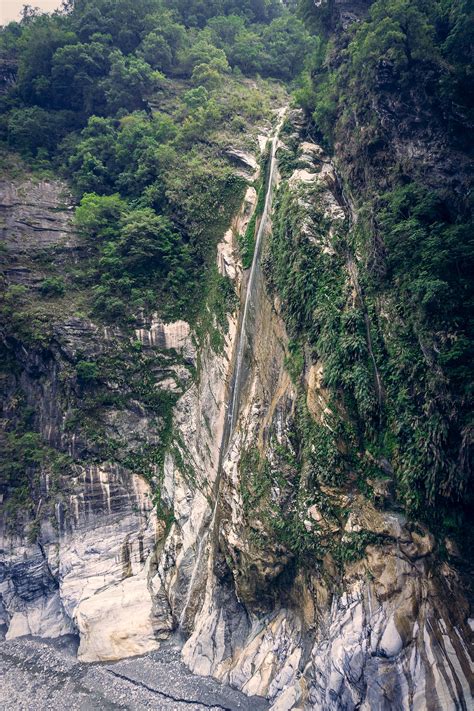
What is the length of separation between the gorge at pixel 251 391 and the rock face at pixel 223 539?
9cm

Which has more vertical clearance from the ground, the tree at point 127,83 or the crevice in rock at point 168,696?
the tree at point 127,83

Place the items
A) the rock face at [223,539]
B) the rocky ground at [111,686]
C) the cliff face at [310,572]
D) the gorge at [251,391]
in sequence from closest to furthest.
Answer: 1. the cliff face at [310,572]
2. the rock face at [223,539]
3. the gorge at [251,391]
4. the rocky ground at [111,686]

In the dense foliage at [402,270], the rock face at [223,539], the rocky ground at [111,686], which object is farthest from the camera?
the rocky ground at [111,686]

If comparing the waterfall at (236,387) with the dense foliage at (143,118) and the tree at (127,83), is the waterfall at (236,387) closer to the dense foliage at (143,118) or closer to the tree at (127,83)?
the dense foliage at (143,118)

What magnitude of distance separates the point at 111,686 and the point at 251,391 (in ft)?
40.4

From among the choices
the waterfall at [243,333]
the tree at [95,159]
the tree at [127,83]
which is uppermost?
the tree at [127,83]

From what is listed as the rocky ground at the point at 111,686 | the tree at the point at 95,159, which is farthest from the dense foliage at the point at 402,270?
the tree at the point at 95,159

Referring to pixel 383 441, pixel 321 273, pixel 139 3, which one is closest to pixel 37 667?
pixel 383 441

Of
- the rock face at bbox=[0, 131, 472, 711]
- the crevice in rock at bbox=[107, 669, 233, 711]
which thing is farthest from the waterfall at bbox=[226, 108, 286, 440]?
the crevice in rock at bbox=[107, 669, 233, 711]

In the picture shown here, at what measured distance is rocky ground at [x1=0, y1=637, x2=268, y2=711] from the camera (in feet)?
54.2

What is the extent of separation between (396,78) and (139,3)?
1150 inches

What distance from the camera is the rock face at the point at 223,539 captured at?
13.0 m

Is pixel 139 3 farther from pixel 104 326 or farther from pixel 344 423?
pixel 344 423

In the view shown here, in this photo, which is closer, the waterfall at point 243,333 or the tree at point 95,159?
the waterfall at point 243,333
